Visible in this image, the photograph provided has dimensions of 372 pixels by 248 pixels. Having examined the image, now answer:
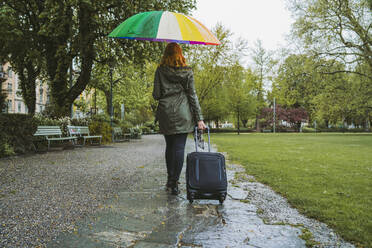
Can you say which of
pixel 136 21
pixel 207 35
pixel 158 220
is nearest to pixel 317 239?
pixel 158 220

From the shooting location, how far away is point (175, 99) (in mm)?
4098

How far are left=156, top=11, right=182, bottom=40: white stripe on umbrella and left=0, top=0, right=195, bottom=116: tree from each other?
7.45m

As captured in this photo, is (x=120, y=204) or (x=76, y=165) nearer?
(x=120, y=204)

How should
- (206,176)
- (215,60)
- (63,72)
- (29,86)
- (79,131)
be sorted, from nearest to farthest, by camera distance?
(206,176) → (79,131) → (63,72) → (29,86) → (215,60)

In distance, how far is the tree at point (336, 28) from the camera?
67.9ft

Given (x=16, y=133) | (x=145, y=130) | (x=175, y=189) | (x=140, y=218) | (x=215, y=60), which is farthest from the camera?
(x=145, y=130)

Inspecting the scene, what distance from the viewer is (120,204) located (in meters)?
3.87

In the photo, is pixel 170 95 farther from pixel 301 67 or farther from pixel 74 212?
pixel 301 67

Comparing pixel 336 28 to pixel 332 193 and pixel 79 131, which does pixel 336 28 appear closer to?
pixel 79 131

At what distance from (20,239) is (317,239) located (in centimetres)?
280

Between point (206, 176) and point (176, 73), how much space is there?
59.4 inches

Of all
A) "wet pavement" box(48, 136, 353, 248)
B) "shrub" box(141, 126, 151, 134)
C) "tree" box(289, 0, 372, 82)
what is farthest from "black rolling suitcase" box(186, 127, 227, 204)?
"shrub" box(141, 126, 151, 134)

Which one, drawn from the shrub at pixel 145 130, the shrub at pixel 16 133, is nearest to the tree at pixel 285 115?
the shrub at pixel 145 130

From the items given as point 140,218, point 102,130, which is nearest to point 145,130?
point 102,130
